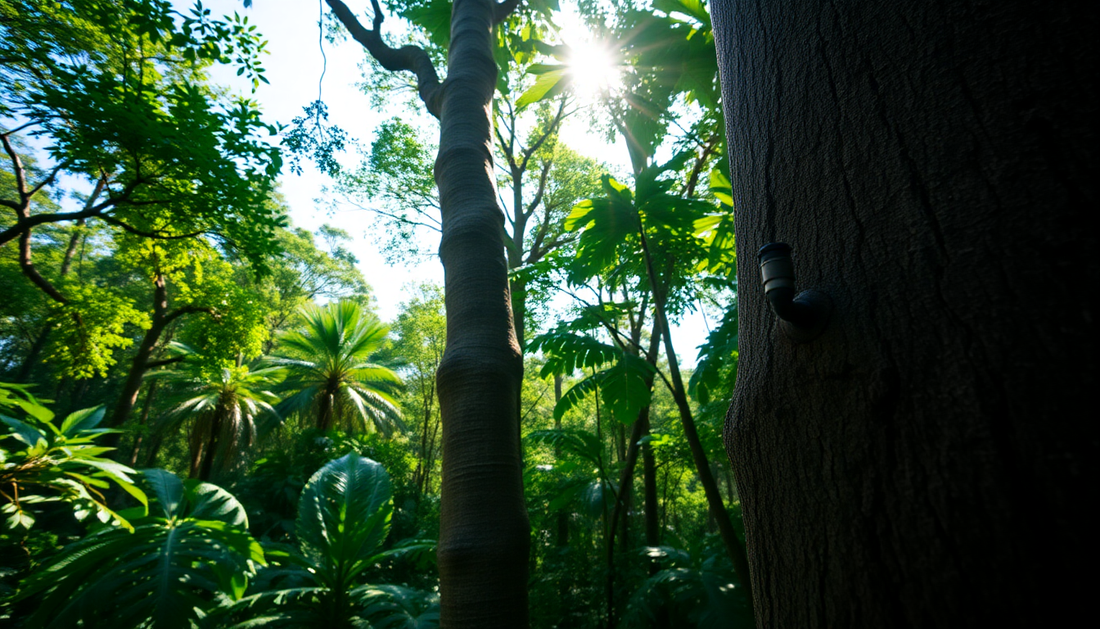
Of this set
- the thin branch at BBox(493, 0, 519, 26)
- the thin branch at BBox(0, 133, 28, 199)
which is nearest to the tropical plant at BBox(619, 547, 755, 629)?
the thin branch at BBox(493, 0, 519, 26)

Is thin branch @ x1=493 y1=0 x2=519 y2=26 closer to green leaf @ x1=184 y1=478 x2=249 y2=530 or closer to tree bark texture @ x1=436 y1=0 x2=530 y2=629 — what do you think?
tree bark texture @ x1=436 y1=0 x2=530 y2=629

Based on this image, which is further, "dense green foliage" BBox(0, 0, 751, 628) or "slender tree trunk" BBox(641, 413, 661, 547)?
"slender tree trunk" BBox(641, 413, 661, 547)

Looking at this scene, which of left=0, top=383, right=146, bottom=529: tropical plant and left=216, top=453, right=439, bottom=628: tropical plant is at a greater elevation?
left=0, top=383, right=146, bottom=529: tropical plant

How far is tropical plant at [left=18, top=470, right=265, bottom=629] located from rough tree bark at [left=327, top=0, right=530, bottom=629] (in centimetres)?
337

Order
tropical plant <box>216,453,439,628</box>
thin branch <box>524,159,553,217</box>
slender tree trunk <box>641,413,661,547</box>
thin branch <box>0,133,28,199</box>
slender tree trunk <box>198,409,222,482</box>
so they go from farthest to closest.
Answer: slender tree trunk <box>198,409,222,482</box>, thin branch <box>524,159,553,217</box>, slender tree trunk <box>641,413,661,547</box>, thin branch <box>0,133,28,199</box>, tropical plant <box>216,453,439,628</box>

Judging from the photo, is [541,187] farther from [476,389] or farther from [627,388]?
[476,389]

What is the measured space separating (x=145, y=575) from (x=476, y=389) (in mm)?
3838

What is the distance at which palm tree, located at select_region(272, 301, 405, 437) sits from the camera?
16562mm

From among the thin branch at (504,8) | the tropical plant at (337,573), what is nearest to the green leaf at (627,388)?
the tropical plant at (337,573)

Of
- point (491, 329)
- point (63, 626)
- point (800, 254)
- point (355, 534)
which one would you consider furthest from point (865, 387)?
point (63, 626)

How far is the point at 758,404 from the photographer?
2.07 feet

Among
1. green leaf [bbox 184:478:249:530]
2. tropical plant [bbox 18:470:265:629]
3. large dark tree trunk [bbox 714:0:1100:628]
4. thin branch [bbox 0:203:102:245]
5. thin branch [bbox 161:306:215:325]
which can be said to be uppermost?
thin branch [bbox 161:306:215:325]

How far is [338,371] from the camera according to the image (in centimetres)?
1670

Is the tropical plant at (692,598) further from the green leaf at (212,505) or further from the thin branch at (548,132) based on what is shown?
the thin branch at (548,132)
